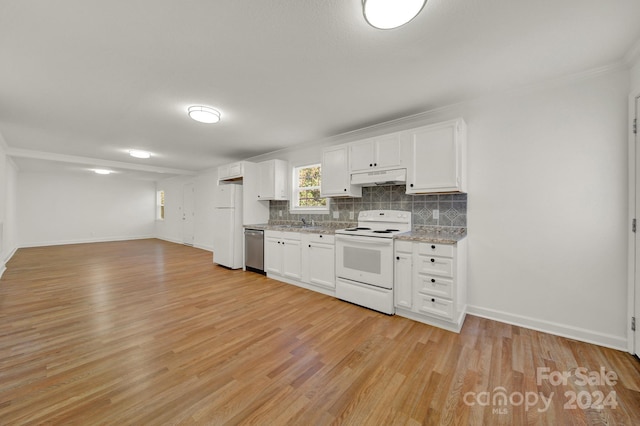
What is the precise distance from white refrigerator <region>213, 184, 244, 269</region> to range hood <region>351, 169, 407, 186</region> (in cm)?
270

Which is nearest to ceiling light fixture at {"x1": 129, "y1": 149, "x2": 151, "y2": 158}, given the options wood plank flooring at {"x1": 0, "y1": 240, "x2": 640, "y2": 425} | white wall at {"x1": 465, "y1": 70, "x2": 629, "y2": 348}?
wood plank flooring at {"x1": 0, "y1": 240, "x2": 640, "y2": 425}

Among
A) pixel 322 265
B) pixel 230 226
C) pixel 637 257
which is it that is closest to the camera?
pixel 637 257

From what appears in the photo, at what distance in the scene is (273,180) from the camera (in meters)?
4.70

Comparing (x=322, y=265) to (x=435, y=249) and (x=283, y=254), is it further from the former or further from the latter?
(x=435, y=249)

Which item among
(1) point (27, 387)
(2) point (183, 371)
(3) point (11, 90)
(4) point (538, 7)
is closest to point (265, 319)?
(2) point (183, 371)

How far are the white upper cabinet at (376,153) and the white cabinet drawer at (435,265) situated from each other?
1.18 m

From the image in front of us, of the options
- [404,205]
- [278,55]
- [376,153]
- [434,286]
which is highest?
[278,55]

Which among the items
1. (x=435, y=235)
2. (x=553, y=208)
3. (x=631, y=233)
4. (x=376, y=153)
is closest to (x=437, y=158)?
(x=376, y=153)

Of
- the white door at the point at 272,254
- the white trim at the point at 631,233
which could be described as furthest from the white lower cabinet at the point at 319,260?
the white trim at the point at 631,233

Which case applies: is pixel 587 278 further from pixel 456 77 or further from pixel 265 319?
pixel 265 319

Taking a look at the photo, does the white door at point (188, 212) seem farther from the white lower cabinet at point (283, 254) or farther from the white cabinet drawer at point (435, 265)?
the white cabinet drawer at point (435, 265)

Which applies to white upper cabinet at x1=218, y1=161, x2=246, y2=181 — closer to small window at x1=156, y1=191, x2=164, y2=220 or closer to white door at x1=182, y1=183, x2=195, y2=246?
white door at x1=182, y1=183, x2=195, y2=246

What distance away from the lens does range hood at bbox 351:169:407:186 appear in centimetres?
297

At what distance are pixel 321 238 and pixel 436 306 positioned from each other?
1.68 metres
